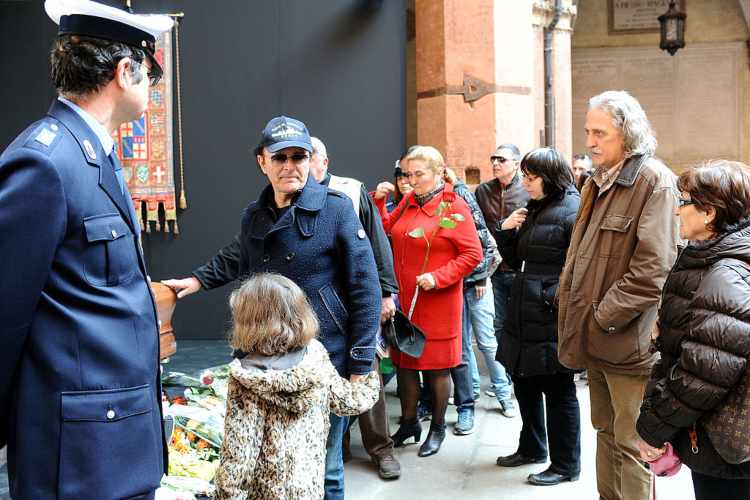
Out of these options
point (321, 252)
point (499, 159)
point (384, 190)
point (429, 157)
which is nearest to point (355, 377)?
point (321, 252)

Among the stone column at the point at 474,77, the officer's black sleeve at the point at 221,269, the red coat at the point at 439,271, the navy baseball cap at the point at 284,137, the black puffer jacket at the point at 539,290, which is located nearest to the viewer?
the navy baseball cap at the point at 284,137

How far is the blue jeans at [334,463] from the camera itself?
3.26 m

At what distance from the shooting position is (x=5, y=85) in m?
7.54

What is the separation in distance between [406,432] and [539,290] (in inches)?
49.2

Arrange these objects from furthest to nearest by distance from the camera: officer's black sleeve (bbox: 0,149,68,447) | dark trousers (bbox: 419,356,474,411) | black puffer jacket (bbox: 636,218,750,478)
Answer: dark trousers (bbox: 419,356,474,411)
black puffer jacket (bbox: 636,218,750,478)
officer's black sleeve (bbox: 0,149,68,447)

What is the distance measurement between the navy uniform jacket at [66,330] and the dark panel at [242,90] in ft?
17.8

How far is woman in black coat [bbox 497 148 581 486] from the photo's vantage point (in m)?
4.19

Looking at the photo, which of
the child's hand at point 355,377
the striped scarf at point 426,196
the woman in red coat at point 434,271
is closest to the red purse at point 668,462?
the child's hand at point 355,377

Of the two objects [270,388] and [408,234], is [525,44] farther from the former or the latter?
[270,388]

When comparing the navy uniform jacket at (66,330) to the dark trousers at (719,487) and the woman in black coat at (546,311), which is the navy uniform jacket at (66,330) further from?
the woman in black coat at (546,311)

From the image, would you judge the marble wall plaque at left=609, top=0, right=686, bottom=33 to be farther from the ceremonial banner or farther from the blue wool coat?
the blue wool coat

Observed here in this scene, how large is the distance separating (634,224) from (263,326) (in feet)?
4.91

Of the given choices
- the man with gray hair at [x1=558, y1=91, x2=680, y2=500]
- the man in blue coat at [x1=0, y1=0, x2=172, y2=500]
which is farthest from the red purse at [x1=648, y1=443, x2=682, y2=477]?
the man in blue coat at [x1=0, y1=0, x2=172, y2=500]

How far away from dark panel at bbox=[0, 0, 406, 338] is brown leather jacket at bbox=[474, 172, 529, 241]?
47.5 inches
